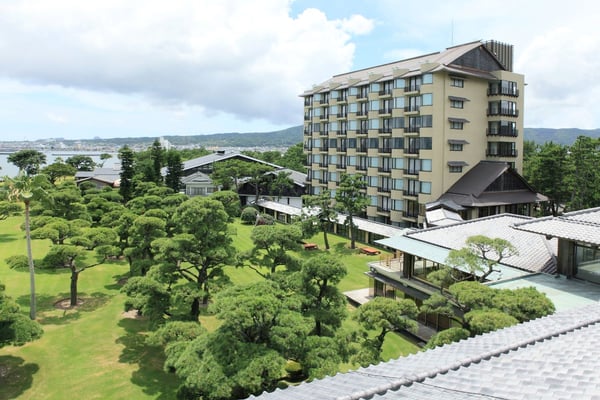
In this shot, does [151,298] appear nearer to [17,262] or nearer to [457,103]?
[17,262]

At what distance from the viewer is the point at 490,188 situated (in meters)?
39.4

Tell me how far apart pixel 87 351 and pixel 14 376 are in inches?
117

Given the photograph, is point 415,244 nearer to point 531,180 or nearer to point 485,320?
point 485,320

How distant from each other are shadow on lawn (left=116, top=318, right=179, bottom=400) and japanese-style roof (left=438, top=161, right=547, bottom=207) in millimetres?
27582

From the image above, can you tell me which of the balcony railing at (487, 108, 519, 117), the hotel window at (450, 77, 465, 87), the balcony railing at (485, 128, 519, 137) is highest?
the hotel window at (450, 77, 465, 87)

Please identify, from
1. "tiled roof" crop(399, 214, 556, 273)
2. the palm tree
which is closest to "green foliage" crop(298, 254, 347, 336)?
"tiled roof" crop(399, 214, 556, 273)

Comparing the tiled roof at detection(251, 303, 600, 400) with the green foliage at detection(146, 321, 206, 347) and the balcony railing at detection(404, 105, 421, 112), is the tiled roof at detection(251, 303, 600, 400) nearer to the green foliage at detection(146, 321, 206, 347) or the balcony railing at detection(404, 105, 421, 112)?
the green foliage at detection(146, 321, 206, 347)

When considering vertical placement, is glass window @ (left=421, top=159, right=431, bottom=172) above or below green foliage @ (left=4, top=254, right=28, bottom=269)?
above

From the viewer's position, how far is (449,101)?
40219mm

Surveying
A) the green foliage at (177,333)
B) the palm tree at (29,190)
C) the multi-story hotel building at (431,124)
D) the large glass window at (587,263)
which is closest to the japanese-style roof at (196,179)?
the multi-story hotel building at (431,124)

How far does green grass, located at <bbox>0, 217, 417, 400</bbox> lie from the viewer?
56.2 feet

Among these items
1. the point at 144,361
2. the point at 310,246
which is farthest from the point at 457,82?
the point at 144,361

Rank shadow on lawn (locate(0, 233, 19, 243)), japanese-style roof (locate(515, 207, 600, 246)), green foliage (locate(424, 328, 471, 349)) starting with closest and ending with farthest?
green foliage (locate(424, 328, 471, 349)), japanese-style roof (locate(515, 207, 600, 246)), shadow on lawn (locate(0, 233, 19, 243))

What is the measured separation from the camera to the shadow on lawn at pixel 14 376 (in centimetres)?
1684
